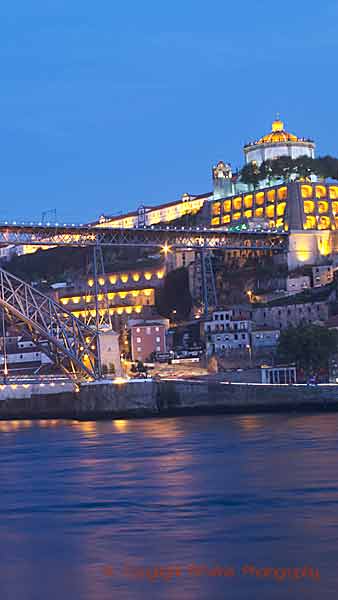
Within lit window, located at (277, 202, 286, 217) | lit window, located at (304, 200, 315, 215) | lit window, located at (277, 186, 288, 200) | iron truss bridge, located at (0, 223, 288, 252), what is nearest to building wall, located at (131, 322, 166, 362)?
iron truss bridge, located at (0, 223, 288, 252)

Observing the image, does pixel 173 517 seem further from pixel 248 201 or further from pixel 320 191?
pixel 248 201

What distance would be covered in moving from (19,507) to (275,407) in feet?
86.3

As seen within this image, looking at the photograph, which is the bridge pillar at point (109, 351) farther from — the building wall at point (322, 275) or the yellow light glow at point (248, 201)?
the yellow light glow at point (248, 201)

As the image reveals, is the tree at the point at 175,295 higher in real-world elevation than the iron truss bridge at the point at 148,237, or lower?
lower

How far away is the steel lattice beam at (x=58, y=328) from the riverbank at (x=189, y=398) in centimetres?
114

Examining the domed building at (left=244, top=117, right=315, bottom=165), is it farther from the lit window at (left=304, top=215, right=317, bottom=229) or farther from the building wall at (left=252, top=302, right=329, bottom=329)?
the building wall at (left=252, top=302, right=329, bottom=329)

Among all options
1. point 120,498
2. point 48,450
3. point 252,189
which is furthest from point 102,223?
point 120,498

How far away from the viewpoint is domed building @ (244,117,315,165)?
91.9 meters

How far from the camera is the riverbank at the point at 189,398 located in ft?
154

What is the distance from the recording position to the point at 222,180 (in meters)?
92.2

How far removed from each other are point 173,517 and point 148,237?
4393cm

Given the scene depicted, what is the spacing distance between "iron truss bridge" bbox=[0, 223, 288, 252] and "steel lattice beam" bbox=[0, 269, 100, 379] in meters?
3.47

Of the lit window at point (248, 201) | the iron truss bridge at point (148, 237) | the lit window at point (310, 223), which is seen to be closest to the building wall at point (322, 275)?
the iron truss bridge at point (148, 237)

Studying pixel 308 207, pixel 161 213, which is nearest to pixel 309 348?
pixel 308 207
